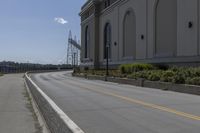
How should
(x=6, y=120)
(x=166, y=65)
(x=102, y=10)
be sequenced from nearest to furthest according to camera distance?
(x=6, y=120) → (x=166, y=65) → (x=102, y=10)

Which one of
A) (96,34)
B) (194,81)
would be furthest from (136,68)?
(96,34)

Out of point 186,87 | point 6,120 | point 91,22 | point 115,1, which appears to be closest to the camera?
point 6,120

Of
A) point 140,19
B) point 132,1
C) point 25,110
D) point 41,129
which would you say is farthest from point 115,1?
point 41,129

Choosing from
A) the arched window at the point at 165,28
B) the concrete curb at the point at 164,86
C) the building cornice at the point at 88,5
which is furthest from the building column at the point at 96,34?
the concrete curb at the point at 164,86

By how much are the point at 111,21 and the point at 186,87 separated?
4958 cm

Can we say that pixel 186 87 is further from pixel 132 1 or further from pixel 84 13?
pixel 84 13

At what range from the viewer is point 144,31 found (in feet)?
180

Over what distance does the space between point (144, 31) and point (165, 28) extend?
6587mm

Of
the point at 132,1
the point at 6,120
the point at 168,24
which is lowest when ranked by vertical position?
the point at 6,120

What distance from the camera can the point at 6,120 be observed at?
49.3ft

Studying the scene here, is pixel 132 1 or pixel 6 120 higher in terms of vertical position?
pixel 132 1

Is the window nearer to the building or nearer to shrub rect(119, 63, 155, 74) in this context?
the building

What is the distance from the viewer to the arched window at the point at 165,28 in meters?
45.9

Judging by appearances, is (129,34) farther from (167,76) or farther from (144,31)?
(167,76)
